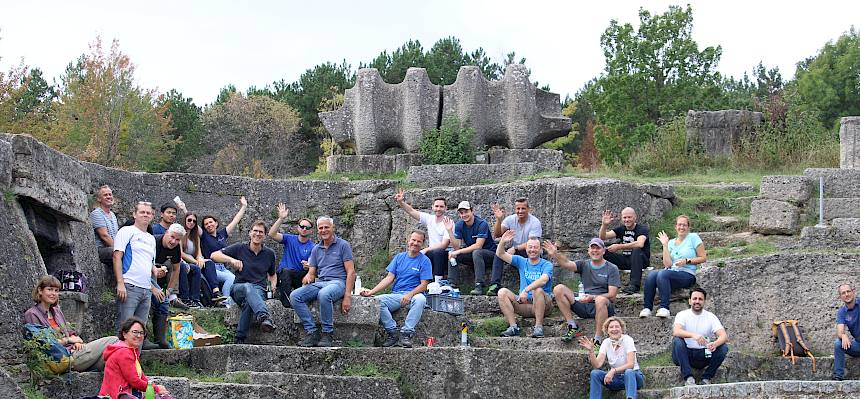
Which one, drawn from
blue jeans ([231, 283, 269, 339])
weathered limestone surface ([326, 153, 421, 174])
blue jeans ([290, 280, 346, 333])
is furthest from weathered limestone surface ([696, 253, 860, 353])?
weathered limestone surface ([326, 153, 421, 174])

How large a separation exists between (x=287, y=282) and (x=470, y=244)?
2.43m

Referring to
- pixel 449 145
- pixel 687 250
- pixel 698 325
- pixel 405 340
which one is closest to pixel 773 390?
pixel 698 325

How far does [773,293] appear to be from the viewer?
50.6 ft

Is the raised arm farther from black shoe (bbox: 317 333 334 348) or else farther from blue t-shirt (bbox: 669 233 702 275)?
blue t-shirt (bbox: 669 233 702 275)

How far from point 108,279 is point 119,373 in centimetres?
389

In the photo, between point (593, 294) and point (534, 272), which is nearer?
point (593, 294)

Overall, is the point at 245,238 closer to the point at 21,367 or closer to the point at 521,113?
the point at 521,113

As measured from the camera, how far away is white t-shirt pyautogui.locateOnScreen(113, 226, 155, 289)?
1316 centimetres

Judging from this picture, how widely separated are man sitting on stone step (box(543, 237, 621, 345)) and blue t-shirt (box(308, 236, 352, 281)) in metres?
2.24

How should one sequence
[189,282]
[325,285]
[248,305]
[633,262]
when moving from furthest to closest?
[633,262] < [189,282] < [325,285] < [248,305]

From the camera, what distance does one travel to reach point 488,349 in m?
13.3

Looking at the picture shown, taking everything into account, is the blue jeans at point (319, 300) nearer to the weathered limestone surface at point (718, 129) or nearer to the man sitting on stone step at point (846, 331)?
the man sitting on stone step at point (846, 331)

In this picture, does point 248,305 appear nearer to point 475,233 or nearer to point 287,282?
point 287,282

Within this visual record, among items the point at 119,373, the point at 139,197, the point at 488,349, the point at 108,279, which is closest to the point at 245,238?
the point at 139,197
